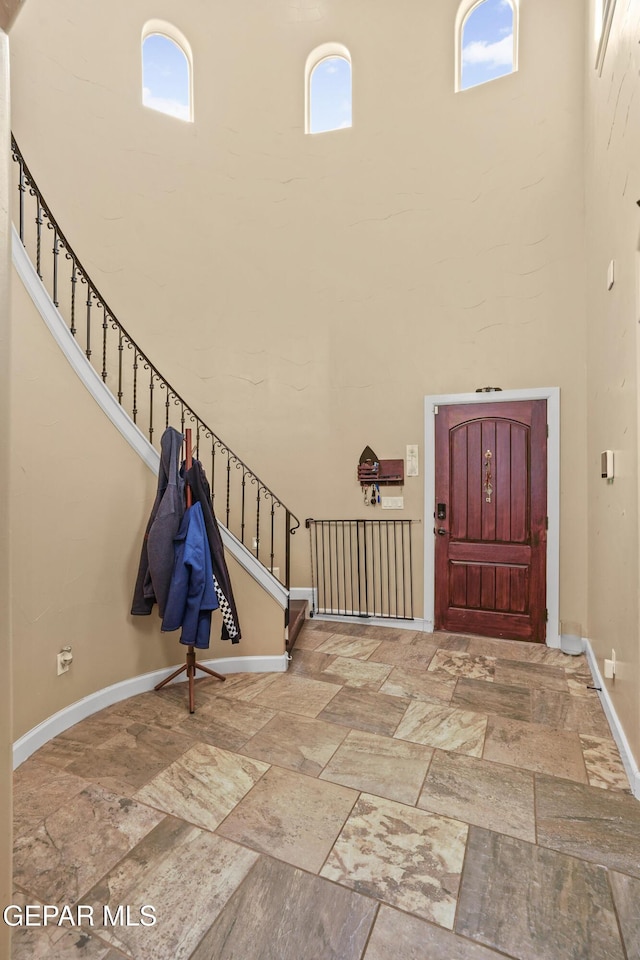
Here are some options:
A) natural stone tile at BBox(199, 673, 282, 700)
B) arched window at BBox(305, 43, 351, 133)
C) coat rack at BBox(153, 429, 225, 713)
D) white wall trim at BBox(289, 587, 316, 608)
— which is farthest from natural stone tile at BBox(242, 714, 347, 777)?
arched window at BBox(305, 43, 351, 133)

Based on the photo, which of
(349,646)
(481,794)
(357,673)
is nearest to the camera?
(481,794)

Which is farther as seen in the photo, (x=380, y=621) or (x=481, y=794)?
(x=380, y=621)

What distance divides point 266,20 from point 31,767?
672cm

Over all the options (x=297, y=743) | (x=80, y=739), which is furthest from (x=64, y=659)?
(x=297, y=743)

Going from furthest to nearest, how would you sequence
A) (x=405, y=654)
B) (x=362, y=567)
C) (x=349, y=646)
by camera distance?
(x=362, y=567), (x=349, y=646), (x=405, y=654)

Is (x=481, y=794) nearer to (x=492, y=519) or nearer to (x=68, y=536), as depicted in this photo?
(x=68, y=536)

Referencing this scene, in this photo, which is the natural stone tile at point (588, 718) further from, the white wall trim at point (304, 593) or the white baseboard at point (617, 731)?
the white wall trim at point (304, 593)

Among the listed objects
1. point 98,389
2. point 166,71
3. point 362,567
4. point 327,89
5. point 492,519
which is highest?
point 166,71

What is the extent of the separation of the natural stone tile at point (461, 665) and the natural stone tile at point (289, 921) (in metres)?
2.01

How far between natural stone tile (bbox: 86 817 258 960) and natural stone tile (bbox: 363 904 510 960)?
0.50m

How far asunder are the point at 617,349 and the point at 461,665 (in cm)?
243

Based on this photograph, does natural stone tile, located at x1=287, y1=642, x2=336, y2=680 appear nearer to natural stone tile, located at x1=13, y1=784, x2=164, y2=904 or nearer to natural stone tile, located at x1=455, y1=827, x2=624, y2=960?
natural stone tile, located at x1=13, y1=784, x2=164, y2=904

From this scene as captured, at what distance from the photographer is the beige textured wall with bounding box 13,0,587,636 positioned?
407cm

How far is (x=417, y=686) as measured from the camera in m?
3.19
